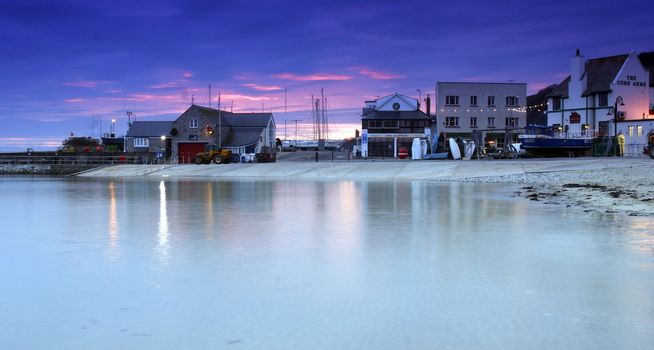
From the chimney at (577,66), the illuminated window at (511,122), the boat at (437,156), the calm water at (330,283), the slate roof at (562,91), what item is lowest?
the calm water at (330,283)

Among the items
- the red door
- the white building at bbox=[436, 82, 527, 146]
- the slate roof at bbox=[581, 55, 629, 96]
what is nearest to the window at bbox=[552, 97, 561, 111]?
the slate roof at bbox=[581, 55, 629, 96]

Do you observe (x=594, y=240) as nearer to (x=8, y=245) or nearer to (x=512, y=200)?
(x=512, y=200)

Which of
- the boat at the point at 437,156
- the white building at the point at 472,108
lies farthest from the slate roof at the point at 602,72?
the boat at the point at 437,156

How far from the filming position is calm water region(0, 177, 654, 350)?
6.08 metres

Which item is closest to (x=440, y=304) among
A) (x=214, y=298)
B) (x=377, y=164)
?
(x=214, y=298)

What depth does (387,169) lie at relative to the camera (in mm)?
45406

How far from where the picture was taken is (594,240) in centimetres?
1220

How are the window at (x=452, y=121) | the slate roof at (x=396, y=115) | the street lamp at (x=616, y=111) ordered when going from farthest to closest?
the slate roof at (x=396, y=115)
the window at (x=452, y=121)
the street lamp at (x=616, y=111)

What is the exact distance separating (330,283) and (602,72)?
64.9m

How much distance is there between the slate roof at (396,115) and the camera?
8369cm

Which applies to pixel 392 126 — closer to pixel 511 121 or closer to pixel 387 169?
pixel 511 121

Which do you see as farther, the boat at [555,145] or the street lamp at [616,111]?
the street lamp at [616,111]

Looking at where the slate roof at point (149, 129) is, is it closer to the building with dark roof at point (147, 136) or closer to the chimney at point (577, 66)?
the building with dark roof at point (147, 136)

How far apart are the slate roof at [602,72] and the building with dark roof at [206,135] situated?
42.2m
